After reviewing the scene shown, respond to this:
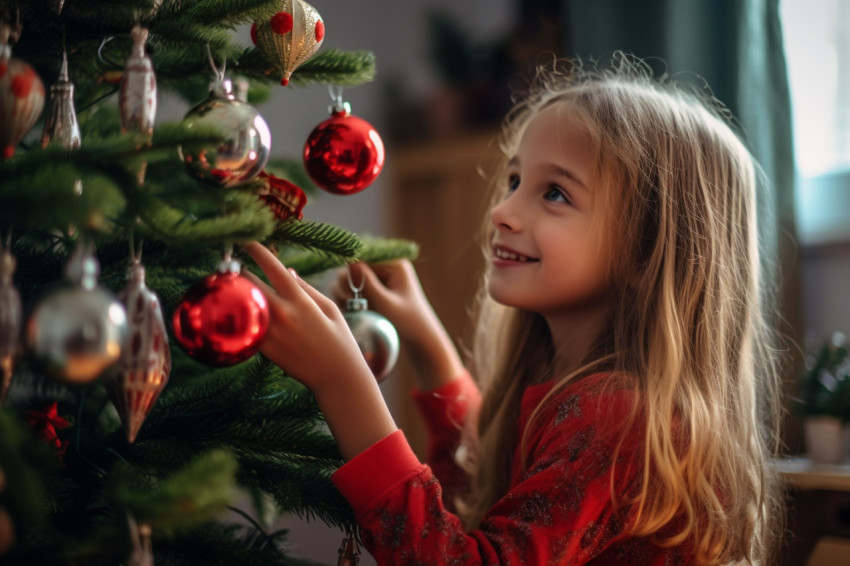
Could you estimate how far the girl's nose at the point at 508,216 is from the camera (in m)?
0.87

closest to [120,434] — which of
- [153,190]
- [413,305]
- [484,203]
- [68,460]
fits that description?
[68,460]

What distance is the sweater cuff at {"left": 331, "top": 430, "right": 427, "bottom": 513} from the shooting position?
2.03 ft

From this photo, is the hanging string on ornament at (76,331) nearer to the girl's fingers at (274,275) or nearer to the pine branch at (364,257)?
the girl's fingers at (274,275)

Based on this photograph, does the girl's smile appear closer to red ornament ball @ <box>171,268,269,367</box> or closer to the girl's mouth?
the girl's mouth

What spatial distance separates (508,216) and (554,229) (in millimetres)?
57

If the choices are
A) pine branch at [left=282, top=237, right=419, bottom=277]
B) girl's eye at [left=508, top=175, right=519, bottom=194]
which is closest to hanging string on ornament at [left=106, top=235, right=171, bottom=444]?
pine branch at [left=282, top=237, right=419, bottom=277]

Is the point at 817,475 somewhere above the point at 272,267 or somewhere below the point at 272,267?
below

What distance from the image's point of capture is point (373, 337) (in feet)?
2.55

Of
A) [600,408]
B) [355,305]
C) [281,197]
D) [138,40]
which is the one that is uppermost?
[138,40]

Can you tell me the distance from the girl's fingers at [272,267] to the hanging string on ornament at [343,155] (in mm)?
118

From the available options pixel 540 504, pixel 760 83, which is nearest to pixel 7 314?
pixel 540 504

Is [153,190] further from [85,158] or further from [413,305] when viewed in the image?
[413,305]

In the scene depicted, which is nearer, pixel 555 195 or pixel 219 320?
pixel 219 320

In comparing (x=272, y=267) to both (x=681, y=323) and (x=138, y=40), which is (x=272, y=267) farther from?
(x=681, y=323)
